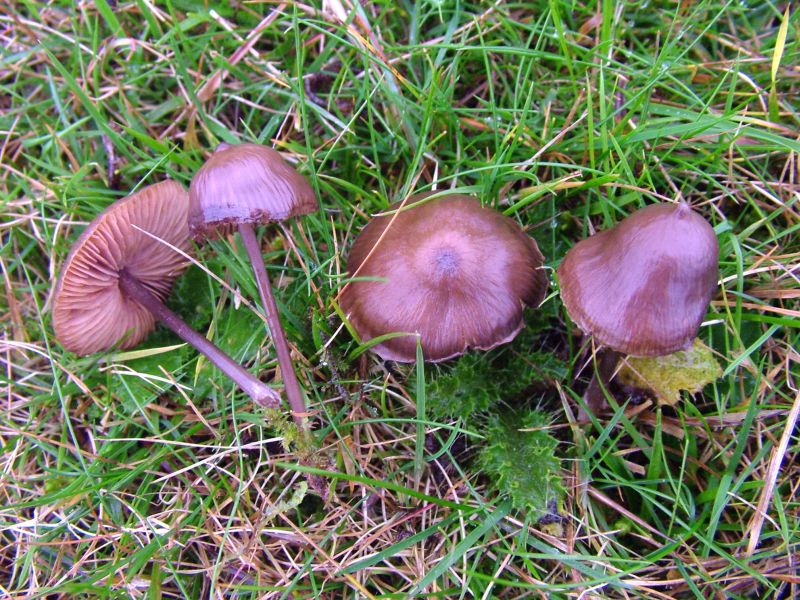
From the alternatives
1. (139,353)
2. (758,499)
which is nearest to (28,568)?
(139,353)

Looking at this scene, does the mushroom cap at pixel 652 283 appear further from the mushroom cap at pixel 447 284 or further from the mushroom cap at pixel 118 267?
the mushroom cap at pixel 118 267

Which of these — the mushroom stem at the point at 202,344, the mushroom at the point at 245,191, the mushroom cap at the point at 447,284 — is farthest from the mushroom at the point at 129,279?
the mushroom cap at the point at 447,284

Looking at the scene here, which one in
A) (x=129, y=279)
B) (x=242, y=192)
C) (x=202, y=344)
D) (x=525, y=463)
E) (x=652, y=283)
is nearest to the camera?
(x=652, y=283)

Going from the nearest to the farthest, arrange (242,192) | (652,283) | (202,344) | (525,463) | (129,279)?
(652,283) < (242,192) < (525,463) < (202,344) < (129,279)

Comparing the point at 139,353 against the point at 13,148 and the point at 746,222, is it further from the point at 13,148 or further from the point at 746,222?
the point at 746,222

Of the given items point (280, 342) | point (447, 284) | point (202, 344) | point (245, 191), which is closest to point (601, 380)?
point (447, 284)

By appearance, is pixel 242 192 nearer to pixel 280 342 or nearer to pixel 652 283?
pixel 280 342

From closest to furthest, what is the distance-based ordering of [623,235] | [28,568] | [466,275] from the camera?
[623,235] < [466,275] < [28,568]
